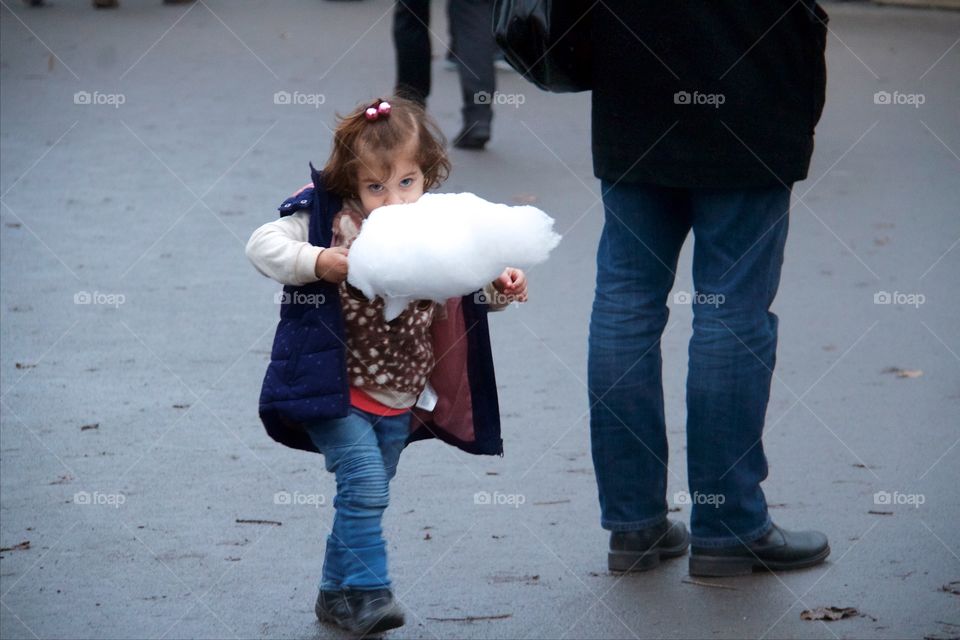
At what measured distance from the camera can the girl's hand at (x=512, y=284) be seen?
3498 millimetres

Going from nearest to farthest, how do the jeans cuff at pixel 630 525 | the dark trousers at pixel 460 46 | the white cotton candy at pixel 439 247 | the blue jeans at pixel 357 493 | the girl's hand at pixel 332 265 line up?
the white cotton candy at pixel 439 247
the girl's hand at pixel 332 265
the blue jeans at pixel 357 493
the jeans cuff at pixel 630 525
the dark trousers at pixel 460 46

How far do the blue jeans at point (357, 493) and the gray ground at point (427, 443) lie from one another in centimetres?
30

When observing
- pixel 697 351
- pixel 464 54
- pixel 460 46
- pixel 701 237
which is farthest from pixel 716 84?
pixel 464 54

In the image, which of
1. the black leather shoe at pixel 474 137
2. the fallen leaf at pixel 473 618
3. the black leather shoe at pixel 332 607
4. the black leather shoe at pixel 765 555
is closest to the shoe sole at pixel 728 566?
the black leather shoe at pixel 765 555

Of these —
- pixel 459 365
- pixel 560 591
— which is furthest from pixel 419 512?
pixel 459 365

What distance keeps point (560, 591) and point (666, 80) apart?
1439 millimetres

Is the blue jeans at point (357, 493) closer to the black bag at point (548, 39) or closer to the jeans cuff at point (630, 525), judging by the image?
the jeans cuff at point (630, 525)

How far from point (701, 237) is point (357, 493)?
1.18 metres

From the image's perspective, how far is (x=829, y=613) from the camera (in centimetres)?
392

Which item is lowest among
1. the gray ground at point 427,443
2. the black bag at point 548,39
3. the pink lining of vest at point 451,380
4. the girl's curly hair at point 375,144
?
the gray ground at point 427,443

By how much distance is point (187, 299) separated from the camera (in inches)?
279

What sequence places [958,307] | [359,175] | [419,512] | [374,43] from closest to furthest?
[359,175], [419,512], [958,307], [374,43]

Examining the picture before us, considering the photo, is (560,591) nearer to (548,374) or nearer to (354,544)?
(354,544)

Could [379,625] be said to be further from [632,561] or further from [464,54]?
[464,54]
